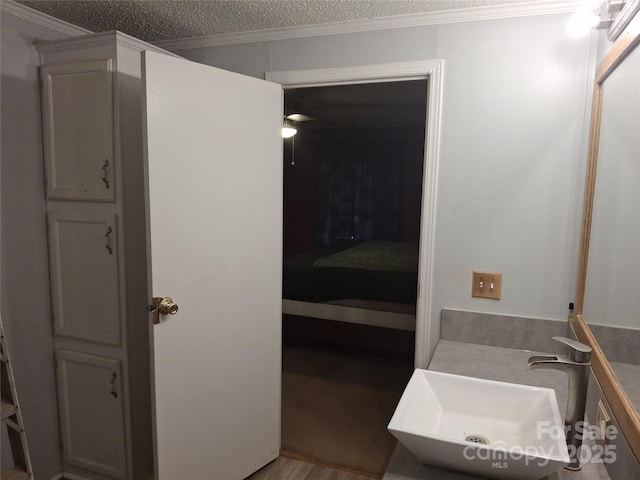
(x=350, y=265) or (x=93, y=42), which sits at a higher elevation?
(x=93, y=42)

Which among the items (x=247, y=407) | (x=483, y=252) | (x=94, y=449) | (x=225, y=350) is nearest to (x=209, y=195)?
(x=225, y=350)

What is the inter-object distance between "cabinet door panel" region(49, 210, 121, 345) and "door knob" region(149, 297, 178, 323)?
40 cm

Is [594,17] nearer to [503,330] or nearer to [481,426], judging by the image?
[503,330]

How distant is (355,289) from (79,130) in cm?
234

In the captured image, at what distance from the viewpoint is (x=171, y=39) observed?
2369mm

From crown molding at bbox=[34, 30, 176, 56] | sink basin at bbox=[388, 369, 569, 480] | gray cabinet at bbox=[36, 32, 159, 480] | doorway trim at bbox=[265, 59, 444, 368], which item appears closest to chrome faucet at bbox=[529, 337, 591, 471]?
sink basin at bbox=[388, 369, 569, 480]

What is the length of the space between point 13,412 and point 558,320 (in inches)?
85.2

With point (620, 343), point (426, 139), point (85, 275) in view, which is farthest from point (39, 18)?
point (620, 343)

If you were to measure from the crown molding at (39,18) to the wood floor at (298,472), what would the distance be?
2.36m

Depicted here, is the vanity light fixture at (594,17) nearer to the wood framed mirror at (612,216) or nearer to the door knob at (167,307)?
the wood framed mirror at (612,216)

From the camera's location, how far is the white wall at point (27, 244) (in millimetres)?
1896

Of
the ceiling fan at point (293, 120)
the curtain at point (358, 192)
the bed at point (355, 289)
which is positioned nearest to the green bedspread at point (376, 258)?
the bed at point (355, 289)

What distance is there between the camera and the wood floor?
2.24 meters

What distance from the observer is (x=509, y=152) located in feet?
6.15
